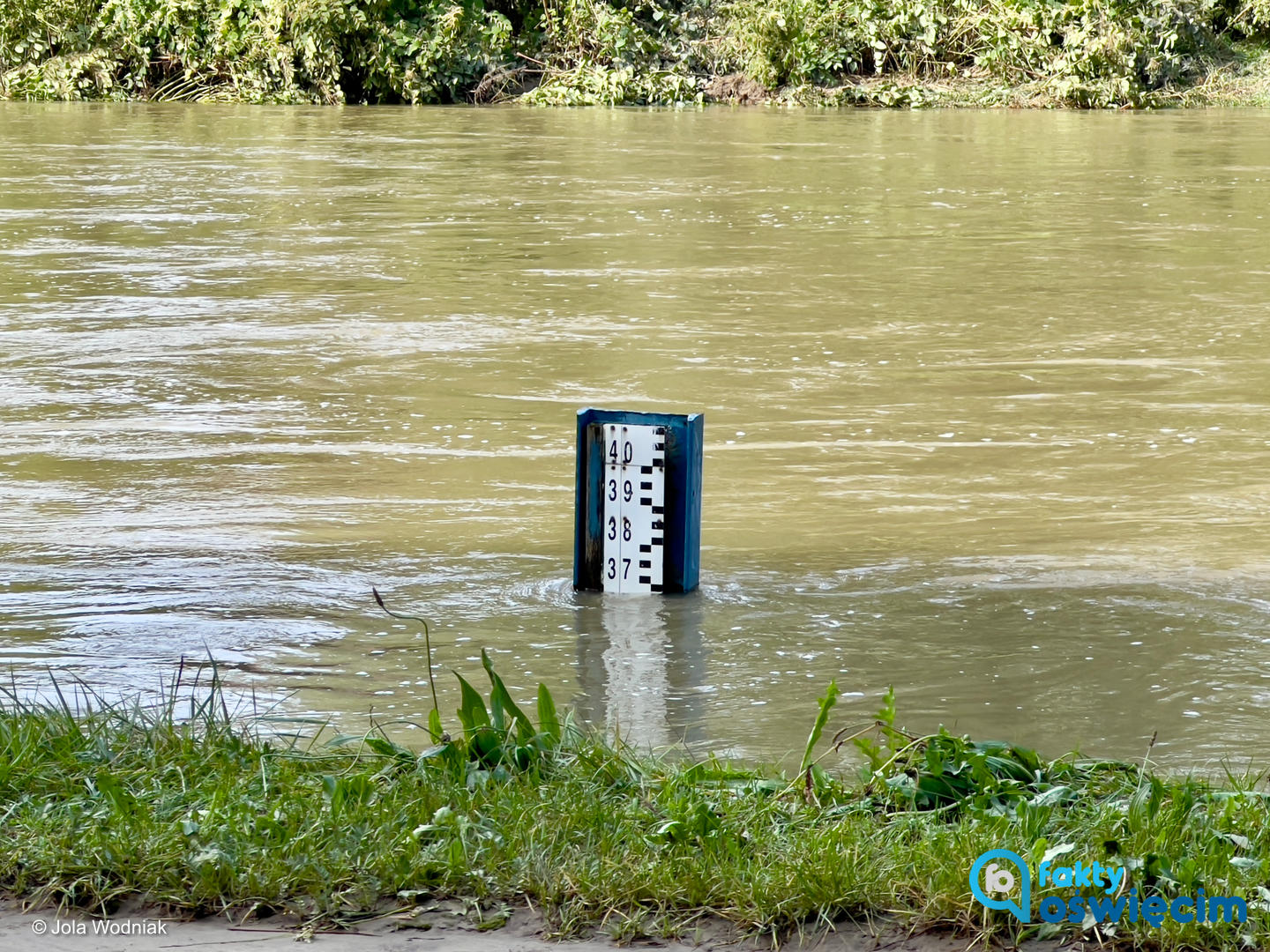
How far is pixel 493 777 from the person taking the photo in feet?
12.2

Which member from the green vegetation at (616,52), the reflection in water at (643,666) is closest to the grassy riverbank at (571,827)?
the reflection in water at (643,666)

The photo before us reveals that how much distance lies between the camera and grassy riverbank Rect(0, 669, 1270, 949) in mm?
3170

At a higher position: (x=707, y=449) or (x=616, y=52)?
(x=616, y=52)

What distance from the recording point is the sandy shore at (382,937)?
3.05 metres

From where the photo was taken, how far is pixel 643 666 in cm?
502

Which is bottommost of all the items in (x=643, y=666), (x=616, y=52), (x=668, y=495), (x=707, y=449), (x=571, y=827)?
(x=643, y=666)

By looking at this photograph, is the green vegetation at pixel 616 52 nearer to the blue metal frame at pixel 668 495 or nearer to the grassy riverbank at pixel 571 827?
the blue metal frame at pixel 668 495

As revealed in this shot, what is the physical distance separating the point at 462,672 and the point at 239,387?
431 centimetres

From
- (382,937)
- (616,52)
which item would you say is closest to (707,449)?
(382,937)

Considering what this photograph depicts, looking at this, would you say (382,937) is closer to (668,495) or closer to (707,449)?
(668,495)

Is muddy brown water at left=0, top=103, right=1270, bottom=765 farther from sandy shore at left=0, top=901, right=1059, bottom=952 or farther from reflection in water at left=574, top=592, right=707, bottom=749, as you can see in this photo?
sandy shore at left=0, top=901, right=1059, bottom=952

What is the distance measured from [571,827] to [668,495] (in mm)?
2171

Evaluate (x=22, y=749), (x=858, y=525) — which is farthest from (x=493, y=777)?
(x=858, y=525)

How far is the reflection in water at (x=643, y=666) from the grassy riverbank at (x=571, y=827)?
0.54 meters
